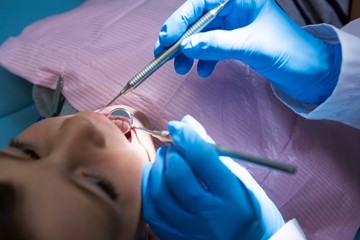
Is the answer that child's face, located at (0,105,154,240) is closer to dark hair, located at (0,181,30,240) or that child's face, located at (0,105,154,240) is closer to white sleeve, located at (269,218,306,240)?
dark hair, located at (0,181,30,240)

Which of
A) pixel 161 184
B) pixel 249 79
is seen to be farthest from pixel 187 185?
pixel 249 79

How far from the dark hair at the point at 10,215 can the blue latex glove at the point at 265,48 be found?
0.48 metres

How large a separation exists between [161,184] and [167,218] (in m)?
0.08

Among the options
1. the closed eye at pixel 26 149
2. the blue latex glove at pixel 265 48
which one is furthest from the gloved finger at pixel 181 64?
the closed eye at pixel 26 149

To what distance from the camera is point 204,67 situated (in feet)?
3.22

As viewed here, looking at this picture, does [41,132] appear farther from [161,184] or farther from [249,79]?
[249,79]

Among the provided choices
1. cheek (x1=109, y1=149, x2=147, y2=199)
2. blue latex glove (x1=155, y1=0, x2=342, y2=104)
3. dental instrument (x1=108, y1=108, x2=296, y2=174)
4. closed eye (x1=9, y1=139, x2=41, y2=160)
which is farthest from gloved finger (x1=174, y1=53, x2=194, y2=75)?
closed eye (x1=9, y1=139, x2=41, y2=160)

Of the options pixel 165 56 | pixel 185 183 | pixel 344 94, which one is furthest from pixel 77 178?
pixel 344 94

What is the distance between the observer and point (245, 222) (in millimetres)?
748

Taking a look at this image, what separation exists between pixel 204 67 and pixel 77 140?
42 centimetres

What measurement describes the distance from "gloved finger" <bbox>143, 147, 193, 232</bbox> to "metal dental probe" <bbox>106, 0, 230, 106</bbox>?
0.21 metres

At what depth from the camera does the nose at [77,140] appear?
2.29 ft

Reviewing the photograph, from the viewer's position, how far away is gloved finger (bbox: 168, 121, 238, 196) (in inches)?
28.8

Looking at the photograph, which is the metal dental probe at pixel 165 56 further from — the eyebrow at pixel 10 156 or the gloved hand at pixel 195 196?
the eyebrow at pixel 10 156
